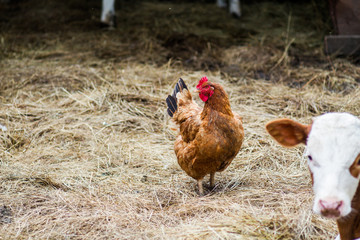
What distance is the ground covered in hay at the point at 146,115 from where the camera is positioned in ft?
8.83

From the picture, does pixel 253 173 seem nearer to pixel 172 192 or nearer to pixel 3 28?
pixel 172 192

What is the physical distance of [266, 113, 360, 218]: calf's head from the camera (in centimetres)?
177

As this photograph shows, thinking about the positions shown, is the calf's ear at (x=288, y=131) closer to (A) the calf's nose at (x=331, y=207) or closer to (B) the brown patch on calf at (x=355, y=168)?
(B) the brown patch on calf at (x=355, y=168)

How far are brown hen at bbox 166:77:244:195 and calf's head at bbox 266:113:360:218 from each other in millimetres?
1143

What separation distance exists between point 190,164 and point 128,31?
4918 mm

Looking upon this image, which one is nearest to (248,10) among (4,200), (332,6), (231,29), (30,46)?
(231,29)

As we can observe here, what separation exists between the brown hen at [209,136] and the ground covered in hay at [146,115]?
0.81ft

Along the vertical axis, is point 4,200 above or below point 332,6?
below

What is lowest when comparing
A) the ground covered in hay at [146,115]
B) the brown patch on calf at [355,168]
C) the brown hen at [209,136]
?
the ground covered in hay at [146,115]

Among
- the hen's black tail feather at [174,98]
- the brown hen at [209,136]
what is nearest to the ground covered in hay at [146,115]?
the brown hen at [209,136]

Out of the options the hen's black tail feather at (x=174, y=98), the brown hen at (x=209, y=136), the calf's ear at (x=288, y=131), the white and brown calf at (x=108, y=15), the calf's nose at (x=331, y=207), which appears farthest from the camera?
the white and brown calf at (x=108, y=15)

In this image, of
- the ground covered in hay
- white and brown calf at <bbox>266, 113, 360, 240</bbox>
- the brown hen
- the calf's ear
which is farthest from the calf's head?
the brown hen

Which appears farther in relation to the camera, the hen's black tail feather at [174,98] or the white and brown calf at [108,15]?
the white and brown calf at [108,15]

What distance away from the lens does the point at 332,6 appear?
6.30 meters
